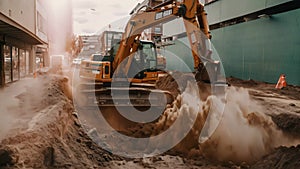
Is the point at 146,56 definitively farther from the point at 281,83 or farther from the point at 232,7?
the point at 232,7

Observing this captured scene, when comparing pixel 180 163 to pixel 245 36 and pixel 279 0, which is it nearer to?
pixel 279 0

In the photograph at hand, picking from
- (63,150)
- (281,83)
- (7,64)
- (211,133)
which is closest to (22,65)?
(7,64)

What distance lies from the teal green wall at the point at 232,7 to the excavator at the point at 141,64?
8.56m

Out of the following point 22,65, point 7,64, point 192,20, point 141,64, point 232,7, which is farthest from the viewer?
point 232,7

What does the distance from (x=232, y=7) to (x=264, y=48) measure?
192 inches

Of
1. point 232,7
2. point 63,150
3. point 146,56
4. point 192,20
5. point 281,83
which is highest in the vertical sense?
point 232,7

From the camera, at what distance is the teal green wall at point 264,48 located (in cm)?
1347

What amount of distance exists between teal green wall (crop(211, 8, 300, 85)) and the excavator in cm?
746

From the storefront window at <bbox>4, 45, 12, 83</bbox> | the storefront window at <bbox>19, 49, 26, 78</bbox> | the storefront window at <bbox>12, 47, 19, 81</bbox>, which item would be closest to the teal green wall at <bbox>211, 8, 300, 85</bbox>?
the storefront window at <bbox>4, 45, 12, 83</bbox>

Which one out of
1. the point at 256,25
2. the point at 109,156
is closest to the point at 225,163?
the point at 109,156

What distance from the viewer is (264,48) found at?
52.0 feet

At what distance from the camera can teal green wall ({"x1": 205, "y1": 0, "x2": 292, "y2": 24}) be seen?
1591cm

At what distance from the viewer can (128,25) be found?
29.0 ft

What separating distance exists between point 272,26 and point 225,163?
1251cm
